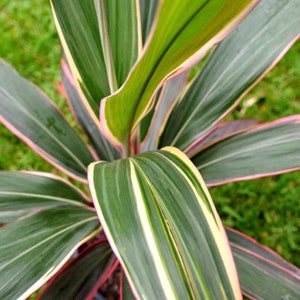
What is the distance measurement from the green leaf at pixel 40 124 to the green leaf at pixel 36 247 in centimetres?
14

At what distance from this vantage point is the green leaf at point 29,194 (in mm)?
862

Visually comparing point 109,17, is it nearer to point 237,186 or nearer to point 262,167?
point 262,167

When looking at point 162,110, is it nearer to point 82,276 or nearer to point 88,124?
point 88,124

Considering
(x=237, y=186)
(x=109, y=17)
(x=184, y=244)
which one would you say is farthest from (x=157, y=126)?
(x=237, y=186)

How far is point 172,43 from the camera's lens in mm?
515

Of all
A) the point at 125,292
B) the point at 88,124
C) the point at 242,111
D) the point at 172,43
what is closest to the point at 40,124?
the point at 88,124

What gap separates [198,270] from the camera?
56 cm

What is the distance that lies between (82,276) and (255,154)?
0.41 meters

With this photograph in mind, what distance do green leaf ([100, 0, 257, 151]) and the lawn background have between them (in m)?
0.73

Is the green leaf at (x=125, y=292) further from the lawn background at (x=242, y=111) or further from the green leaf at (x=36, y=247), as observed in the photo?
the lawn background at (x=242, y=111)

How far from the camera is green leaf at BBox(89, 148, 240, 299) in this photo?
21.7 inches

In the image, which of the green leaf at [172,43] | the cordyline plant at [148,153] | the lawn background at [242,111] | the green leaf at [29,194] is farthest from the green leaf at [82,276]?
the lawn background at [242,111]

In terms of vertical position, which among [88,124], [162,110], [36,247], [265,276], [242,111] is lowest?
[36,247]

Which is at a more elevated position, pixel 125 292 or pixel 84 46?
pixel 84 46
